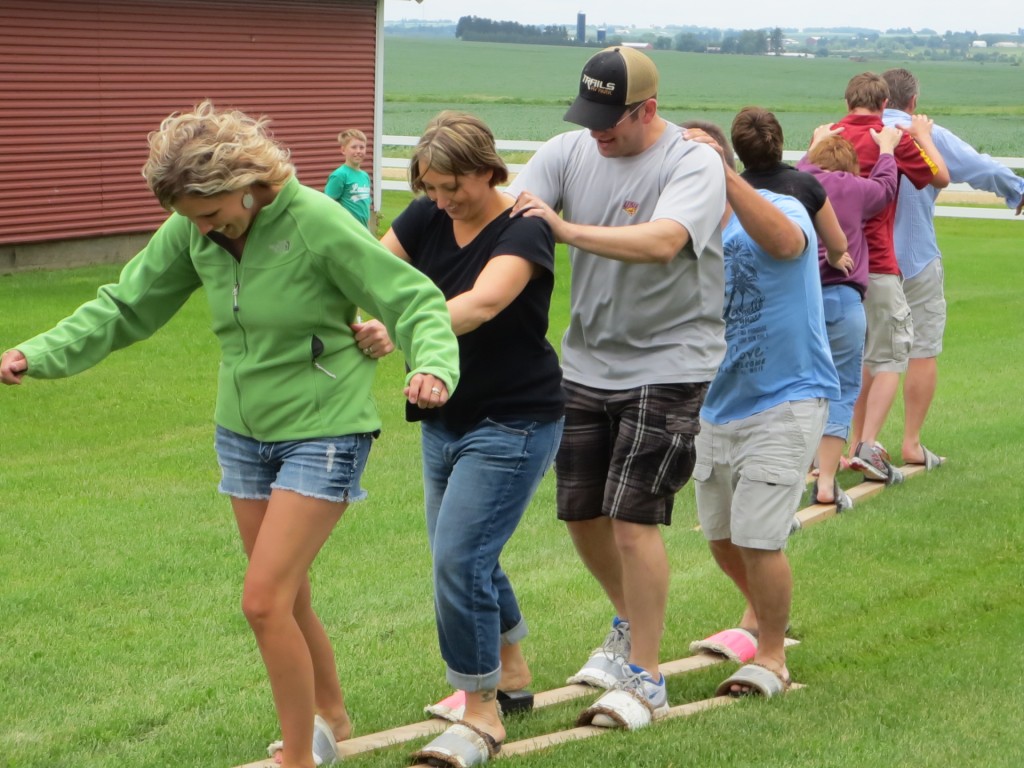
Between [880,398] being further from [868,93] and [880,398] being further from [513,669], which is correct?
[513,669]

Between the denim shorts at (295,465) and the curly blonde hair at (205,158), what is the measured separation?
722 millimetres

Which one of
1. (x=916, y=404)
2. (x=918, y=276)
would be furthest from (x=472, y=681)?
(x=918, y=276)

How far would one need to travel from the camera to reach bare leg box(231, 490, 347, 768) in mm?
4035

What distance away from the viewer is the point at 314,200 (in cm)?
404

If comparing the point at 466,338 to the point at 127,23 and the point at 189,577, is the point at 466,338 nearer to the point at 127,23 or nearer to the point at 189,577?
the point at 189,577

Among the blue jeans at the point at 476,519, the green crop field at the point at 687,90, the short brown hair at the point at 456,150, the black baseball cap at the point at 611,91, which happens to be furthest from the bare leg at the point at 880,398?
the green crop field at the point at 687,90

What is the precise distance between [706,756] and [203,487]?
489 cm

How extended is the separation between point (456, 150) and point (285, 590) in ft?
4.31

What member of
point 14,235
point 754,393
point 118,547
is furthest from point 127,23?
point 754,393

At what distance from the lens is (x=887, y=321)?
8930mm

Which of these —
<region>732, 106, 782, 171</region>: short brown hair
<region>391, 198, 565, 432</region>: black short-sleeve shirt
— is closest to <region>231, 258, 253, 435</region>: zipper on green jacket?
<region>391, 198, 565, 432</region>: black short-sleeve shirt

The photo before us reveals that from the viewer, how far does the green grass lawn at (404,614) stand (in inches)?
189

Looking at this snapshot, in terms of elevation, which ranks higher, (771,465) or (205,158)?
(205,158)

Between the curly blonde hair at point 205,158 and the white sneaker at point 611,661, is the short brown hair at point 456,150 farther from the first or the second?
the white sneaker at point 611,661
